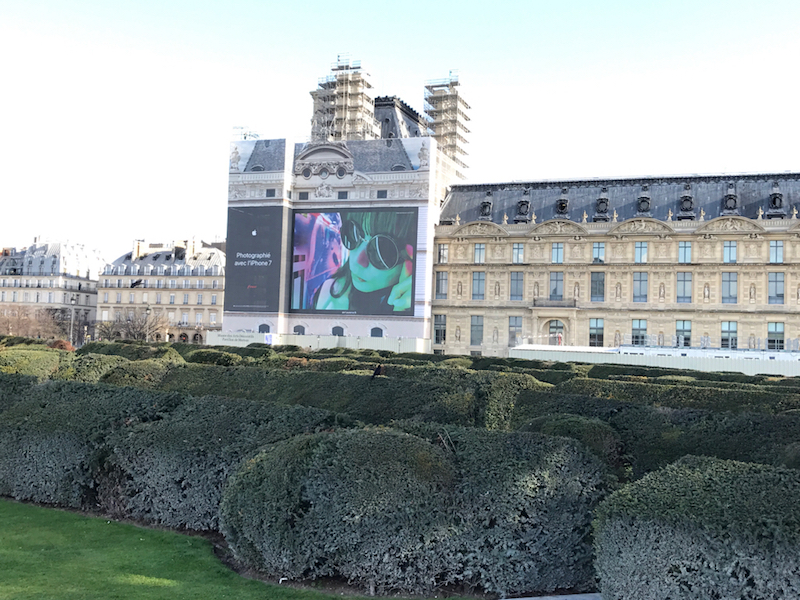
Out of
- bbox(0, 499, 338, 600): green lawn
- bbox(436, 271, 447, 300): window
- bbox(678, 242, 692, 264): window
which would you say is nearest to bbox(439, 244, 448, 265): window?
bbox(436, 271, 447, 300): window

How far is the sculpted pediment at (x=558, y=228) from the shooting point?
66250 mm

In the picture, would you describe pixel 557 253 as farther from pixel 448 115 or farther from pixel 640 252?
pixel 448 115

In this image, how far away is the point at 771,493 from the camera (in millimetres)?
8031

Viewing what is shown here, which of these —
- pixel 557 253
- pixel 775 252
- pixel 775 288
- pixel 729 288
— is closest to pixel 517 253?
pixel 557 253

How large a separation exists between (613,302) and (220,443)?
57116 millimetres

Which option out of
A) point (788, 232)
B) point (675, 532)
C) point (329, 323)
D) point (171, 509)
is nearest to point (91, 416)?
point (171, 509)

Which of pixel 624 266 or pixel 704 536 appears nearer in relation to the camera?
pixel 704 536

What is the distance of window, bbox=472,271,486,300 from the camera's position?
69188 millimetres

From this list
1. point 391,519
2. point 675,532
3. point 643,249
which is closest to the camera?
point 675,532

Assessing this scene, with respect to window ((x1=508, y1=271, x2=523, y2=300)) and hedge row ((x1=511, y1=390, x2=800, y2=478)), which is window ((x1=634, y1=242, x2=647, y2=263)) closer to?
window ((x1=508, y1=271, x2=523, y2=300))

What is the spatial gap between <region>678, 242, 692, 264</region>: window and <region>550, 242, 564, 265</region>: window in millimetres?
9862

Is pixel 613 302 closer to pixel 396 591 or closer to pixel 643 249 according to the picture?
pixel 643 249

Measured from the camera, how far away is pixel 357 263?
68125 millimetres

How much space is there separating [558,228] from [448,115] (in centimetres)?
2792
